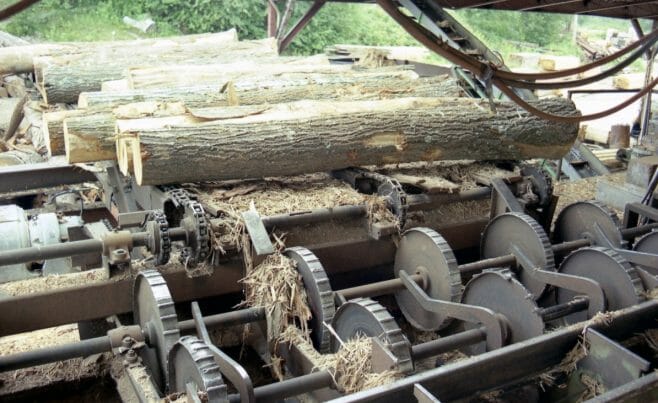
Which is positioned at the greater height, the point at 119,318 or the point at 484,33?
the point at 484,33

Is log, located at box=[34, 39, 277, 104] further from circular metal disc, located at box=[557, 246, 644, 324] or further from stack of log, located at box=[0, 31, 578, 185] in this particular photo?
circular metal disc, located at box=[557, 246, 644, 324]

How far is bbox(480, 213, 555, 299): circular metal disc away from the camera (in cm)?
346

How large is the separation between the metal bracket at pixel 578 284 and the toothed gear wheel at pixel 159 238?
1928 mm

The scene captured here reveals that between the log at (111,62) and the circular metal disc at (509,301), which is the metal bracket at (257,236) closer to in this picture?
the circular metal disc at (509,301)

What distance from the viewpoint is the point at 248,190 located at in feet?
12.0

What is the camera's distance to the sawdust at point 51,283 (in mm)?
3078

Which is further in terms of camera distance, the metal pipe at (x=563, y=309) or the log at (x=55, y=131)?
the log at (x=55, y=131)

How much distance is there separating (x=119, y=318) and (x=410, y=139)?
2.01 meters

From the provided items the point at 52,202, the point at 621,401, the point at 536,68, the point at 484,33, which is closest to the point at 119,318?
the point at 621,401

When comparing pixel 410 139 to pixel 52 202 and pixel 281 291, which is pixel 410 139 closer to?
pixel 281 291

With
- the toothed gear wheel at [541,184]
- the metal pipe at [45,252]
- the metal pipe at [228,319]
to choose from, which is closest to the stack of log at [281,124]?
the toothed gear wheel at [541,184]

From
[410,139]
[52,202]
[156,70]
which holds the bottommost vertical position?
[52,202]

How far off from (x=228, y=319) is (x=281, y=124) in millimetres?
1319

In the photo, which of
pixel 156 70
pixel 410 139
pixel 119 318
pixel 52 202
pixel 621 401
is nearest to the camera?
pixel 621 401
